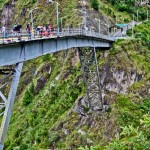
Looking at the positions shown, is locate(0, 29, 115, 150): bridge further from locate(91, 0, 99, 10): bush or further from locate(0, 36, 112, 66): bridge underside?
locate(91, 0, 99, 10): bush

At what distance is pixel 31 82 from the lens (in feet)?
285

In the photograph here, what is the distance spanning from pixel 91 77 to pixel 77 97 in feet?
15.0

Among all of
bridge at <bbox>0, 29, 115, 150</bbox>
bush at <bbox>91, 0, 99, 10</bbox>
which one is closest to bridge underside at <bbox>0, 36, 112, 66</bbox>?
bridge at <bbox>0, 29, 115, 150</bbox>

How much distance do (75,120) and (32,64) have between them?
29.0 m

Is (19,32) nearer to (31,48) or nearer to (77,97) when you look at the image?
(31,48)

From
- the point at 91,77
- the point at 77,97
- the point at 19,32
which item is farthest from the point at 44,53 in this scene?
the point at 77,97

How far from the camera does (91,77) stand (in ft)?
226

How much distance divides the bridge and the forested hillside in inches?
71.6

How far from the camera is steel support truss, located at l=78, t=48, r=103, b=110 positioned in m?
67.1

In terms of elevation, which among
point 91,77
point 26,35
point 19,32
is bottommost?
point 91,77

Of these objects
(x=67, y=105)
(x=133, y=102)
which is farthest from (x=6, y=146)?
(x=133, y=102)

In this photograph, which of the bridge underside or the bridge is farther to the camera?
the bridge underside

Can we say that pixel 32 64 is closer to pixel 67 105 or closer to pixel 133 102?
pixel 67 105

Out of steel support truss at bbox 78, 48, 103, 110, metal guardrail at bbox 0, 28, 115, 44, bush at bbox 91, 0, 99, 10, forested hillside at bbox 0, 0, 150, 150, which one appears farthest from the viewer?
bush at bbox 91, 0, 99, 10
